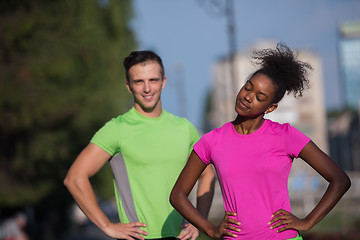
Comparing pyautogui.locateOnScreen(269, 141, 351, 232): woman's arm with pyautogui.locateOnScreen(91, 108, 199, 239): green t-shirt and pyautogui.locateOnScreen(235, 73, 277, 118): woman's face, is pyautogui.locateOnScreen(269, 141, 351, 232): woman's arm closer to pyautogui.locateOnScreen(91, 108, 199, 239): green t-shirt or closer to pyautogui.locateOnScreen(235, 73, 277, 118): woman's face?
pyautogui.locateOnScreen(235, 73, 277, 118): woman's face

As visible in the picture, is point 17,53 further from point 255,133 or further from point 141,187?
point 255,133

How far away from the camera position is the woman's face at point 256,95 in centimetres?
347

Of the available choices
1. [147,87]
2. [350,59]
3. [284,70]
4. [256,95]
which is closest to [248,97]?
[256,95]

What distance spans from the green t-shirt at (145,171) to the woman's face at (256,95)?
1.12 metres

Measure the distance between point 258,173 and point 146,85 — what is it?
1.41 m

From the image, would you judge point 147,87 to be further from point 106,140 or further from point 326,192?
point 326,192

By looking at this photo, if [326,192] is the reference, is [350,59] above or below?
above

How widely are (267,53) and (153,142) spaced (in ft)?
3.95

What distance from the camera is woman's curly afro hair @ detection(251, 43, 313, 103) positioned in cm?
354

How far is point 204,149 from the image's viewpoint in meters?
3.59

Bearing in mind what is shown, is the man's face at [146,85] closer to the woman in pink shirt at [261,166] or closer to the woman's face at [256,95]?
the woman in pink shirt at [261,166]

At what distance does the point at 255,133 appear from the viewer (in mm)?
3518

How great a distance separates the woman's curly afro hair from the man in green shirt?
112 cm

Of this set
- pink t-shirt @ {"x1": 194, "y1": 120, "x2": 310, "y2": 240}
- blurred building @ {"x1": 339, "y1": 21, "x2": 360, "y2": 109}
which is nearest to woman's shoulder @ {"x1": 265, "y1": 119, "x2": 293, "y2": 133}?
pink t-shirt @ {"x1": 194, "y1": 120, "x2": 310, "y2": 240}
